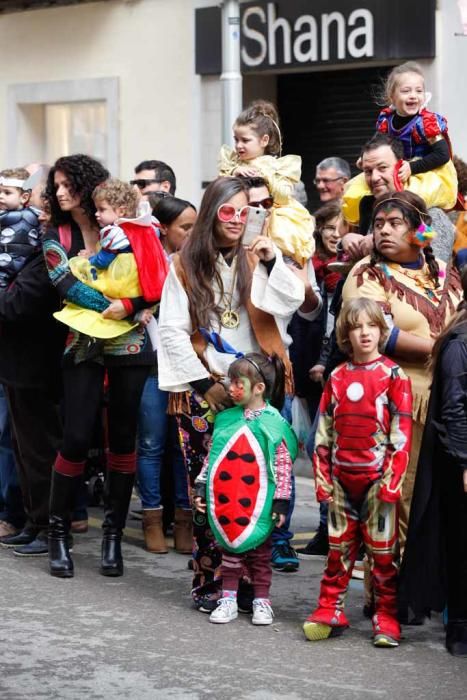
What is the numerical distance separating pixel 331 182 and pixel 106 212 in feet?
7.16

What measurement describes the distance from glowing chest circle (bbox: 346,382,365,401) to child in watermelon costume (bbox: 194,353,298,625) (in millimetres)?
444

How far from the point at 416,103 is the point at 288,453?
74.2 inches

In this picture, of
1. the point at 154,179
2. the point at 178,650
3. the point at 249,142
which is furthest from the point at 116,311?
the point at 154,179

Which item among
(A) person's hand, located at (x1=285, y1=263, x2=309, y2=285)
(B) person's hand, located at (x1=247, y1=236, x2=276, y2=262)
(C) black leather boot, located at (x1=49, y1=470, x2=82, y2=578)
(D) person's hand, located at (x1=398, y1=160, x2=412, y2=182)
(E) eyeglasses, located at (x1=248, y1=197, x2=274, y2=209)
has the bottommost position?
(C) black leather boot, located at (x1=49, y1=470, x2=82, y2=578)

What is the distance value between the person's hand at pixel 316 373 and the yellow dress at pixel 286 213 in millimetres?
1000

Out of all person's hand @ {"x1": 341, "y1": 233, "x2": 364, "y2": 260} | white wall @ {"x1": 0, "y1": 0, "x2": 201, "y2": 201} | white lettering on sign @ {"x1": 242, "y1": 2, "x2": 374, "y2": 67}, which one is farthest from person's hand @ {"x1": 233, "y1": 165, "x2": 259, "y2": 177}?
white wall @ {"x1": 0, "y1": 0, "x2": 201, "y2": 201}

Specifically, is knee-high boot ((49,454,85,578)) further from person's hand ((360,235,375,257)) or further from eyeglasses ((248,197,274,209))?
person's hand ((360,235,375,257))

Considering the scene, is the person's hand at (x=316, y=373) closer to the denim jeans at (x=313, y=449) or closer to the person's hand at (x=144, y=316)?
the denim jeans at (x=313, y=449)

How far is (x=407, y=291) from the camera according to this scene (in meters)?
7.32

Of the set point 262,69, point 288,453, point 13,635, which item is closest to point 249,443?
point 288,453

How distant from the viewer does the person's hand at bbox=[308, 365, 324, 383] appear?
9.07 metres

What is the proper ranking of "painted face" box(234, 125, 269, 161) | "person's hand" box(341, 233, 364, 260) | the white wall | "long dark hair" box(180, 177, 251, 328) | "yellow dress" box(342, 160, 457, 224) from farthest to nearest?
the white wall, "painted face" box(234, 125, 269, 161), "yellow dress" box(342, 160, 457, 224), "person's hand" box(341, 233, 364, 260), "long dark hair" box(180, 177, 251, 328)

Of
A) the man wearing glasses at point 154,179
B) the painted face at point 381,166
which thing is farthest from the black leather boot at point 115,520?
the man wearing glasses at point 154,179

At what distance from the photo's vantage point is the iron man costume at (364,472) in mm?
6887
